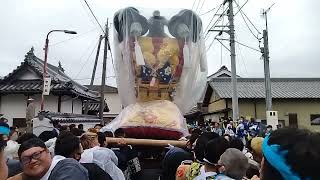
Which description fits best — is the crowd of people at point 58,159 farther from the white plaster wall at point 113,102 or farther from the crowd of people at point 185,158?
the white plaster wall at point 113,102

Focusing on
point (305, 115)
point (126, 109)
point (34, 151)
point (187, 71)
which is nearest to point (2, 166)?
point (34, 151)

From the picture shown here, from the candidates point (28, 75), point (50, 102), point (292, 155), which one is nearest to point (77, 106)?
point (50, 102)

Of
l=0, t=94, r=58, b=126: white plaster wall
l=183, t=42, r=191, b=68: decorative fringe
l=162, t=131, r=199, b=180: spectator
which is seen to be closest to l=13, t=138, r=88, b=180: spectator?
l=162, t=131, r=199, b=180: spectator

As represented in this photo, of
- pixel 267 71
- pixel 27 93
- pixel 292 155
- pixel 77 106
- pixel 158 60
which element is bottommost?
pixel 77 106

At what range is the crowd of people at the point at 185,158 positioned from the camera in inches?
50.0

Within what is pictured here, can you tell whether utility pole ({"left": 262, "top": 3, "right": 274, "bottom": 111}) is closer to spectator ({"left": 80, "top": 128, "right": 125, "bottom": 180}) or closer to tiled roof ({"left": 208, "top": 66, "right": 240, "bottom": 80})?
spectator ({"left": 80, "top": 128, "right": 125, "bottom": 180})

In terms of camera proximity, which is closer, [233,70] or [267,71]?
[233,70]

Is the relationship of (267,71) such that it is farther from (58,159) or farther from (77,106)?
(58,159)

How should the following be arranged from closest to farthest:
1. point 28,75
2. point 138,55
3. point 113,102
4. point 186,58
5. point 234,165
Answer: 1. point 234,165
2. point 138,55
3. point 186,58
4. point 28,75
5. point 113,102

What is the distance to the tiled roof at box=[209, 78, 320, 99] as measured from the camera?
26.0 meters

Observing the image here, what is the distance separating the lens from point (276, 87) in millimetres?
28688

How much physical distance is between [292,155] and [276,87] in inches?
1135

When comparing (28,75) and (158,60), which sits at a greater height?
(28,75)

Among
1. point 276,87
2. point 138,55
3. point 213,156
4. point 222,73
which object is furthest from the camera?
point 222,73
